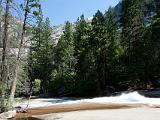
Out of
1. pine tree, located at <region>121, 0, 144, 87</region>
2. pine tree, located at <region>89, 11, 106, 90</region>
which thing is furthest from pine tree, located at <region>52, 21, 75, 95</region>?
pine tree, located at <region>121, 0, 144, 87</region>

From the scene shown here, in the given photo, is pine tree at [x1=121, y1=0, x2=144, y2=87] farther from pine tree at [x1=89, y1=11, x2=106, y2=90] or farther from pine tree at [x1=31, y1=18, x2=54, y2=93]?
pine tree at [x1=31, y1=18, x2=54, y2=93]

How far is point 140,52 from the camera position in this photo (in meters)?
64.0

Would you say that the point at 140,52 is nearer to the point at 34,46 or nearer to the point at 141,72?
the point at 141,72

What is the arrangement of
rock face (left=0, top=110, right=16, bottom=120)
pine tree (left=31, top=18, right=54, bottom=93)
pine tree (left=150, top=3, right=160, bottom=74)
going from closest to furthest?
1. rock face (left=0, top=110, right=16, bottom=120)
2. pine tree (left=150, top=3, right=160, bottom=74)
3. pine tree (left=31, top=18, right=54, bottom=93)

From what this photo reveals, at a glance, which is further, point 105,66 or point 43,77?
point 43,77

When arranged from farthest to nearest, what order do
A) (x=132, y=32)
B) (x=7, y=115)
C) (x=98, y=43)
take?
(x=132, y=32), (x=98, y=43), (x=7, y=115)

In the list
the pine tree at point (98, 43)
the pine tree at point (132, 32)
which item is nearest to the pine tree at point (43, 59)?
the pine tree at point (98, 43)

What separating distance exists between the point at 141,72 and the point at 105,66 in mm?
10036

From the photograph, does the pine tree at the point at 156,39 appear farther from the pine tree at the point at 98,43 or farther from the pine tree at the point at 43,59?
the pine tree at the point at 43,59

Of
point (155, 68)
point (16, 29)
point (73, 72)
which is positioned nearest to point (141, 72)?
point (155, 68)

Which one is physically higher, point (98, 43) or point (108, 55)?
point (98, 43)

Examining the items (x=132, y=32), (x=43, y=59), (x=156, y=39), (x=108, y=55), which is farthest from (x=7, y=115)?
(x=43, y=59)

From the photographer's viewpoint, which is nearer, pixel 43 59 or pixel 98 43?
pixel 98 43

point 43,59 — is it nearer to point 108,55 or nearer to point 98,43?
point 98,43
